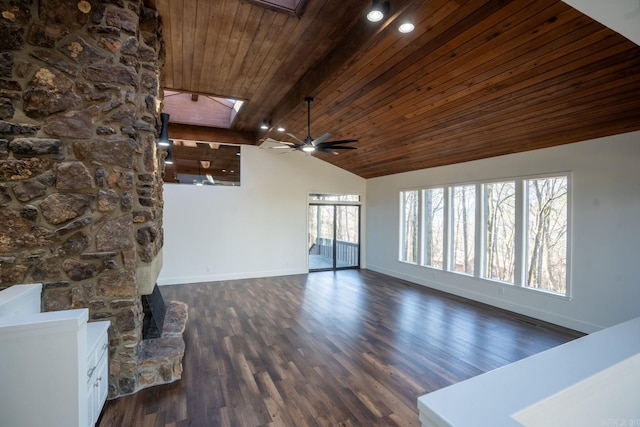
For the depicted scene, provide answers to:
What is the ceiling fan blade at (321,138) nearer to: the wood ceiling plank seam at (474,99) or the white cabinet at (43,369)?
the wood ceiling plank seam at (474,99)

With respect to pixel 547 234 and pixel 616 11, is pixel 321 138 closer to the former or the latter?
pixel 616 11

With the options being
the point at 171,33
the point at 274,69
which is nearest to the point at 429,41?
the point at 274,69

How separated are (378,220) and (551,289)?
4347 millimetres

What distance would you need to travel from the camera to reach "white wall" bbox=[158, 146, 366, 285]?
22.8 ft

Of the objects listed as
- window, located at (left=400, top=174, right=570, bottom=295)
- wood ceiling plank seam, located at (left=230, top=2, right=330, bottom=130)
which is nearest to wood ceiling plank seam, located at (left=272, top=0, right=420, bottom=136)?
wood ceiling plank seam, located at (left=230, top=2, right=330, bottom=130)

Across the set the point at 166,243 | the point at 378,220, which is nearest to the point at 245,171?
the point at 166,243

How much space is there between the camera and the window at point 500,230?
5.31m

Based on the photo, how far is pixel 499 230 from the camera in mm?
5527

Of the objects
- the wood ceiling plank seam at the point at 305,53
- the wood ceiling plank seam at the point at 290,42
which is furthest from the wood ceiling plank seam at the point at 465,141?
the wood ceiling plank seam at the point at 290,42

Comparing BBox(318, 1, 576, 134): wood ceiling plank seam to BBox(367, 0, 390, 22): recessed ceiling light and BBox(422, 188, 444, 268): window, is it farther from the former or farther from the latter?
BBox(422, 188, 444, 268): window

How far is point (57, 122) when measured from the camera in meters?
2.54

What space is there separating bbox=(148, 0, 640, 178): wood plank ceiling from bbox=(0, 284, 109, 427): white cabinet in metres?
2.92

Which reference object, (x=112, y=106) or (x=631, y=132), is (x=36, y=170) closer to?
(x=112, y=106)

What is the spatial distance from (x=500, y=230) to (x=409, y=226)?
7.69 feet
